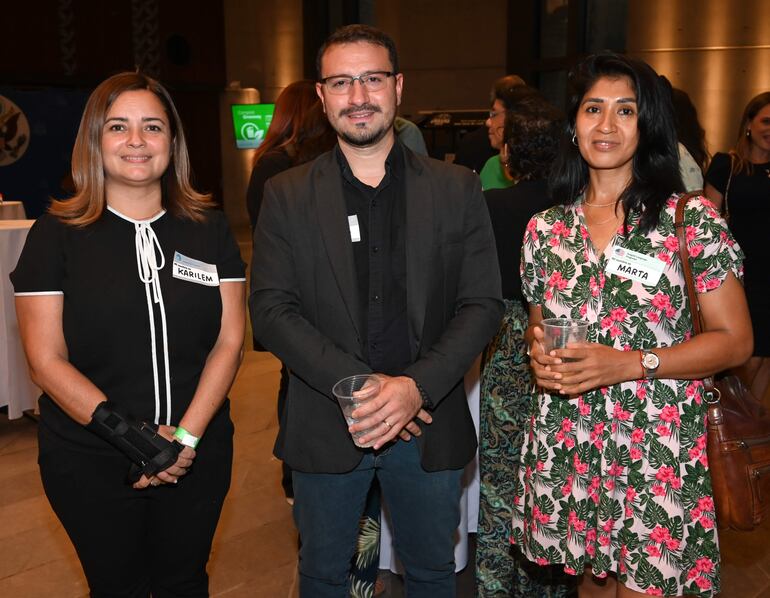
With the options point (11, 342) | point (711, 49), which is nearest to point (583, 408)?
point (11, 342)

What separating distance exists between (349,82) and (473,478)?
1.69 metres

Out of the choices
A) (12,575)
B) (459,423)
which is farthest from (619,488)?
(12,575)

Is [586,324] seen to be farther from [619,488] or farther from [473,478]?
[473,478]

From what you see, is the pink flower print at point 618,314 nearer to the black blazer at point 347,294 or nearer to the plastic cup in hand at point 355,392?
the black blazer at point 347,294

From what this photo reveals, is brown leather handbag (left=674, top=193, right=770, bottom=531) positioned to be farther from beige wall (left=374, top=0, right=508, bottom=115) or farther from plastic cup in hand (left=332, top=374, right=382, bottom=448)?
beige wall (left=374, top=0, right=508, bottom=115)

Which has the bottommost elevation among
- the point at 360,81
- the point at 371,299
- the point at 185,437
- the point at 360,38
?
the point at 185,437

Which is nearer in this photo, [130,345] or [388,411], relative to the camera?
[388,411]

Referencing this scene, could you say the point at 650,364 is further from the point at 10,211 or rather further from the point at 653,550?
the point at 10,211

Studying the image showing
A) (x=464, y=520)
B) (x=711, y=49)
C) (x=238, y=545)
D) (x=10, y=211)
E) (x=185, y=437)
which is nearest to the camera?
(x=185, y=437)

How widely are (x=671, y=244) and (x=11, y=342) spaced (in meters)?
3.98

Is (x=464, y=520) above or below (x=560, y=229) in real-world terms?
below

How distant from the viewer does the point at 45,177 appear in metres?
11.8

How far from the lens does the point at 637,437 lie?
76.0 inches

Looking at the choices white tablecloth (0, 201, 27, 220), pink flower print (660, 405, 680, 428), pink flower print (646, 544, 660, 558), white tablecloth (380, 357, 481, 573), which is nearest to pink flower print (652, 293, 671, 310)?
pink flower print (660, 405, 680, 428)
